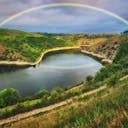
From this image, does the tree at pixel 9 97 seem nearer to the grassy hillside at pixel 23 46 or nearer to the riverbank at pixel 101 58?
the grassy hillside at pixel 23 46

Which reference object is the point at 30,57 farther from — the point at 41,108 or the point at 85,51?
the point at 41,108

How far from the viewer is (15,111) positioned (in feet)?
106

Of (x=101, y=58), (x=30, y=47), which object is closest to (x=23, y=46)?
(x=30, y=47)

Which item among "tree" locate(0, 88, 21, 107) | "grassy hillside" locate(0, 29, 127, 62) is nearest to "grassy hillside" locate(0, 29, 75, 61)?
"grassy hillside" locate(0, 29, 127, 62)

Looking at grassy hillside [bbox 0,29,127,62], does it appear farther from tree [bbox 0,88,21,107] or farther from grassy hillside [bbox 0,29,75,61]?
tree [bbox 0,88,21,107]

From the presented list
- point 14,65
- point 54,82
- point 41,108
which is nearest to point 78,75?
point 54,82

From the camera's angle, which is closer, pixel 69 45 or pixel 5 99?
pixel 5 99

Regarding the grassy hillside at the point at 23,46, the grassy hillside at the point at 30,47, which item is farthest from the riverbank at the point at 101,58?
the grassy hillside at the point at 23,46

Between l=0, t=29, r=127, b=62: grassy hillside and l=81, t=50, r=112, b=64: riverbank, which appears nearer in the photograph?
l=81, t=50, r=112, b=64: riverbank

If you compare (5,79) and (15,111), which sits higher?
(15,111)

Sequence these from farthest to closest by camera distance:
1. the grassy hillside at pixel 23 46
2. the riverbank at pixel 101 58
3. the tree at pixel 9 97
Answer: the grassy hillside at pixel 23 46
the riverbank at pixel 101 58
the tree at pixel 9 97

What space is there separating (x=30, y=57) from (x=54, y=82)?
5098 centimetres

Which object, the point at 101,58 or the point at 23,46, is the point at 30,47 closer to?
the point at 23,46

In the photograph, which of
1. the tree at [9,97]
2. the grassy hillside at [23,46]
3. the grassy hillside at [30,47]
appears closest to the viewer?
the tree at [9,97]
